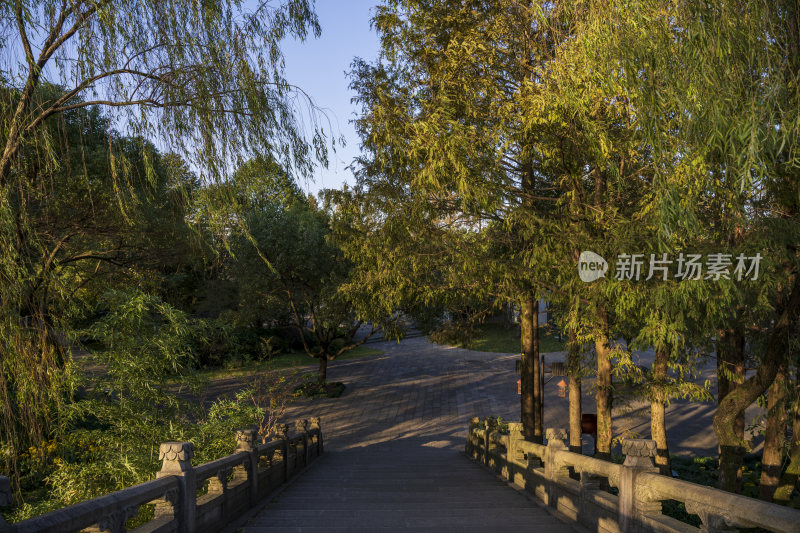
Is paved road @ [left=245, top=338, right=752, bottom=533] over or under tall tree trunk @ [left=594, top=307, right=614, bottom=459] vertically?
under

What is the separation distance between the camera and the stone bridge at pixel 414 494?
3.85 m

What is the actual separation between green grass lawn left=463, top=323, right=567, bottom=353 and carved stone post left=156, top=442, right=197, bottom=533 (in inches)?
1244

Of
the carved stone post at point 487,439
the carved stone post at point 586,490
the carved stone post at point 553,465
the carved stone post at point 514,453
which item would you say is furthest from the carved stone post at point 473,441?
the carved stone post at point 586,490

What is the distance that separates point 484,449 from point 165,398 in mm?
6993

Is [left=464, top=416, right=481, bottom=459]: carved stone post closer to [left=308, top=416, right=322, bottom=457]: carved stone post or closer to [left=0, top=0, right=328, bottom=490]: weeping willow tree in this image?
[left=308, top=416, right=322, bottom=457]: carved stone post

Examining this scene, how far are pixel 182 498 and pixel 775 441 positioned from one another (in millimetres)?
9360

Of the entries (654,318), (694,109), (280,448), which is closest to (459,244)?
(654,318)

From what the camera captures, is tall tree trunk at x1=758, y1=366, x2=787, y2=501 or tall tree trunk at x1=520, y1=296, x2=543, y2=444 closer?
tall tree trunk at x1=758, y1=366, x2=787, y2=501

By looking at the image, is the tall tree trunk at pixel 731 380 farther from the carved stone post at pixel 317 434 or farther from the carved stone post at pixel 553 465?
the carved stone post at pixel 317 434

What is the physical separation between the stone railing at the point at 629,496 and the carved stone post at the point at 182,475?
11.7ft

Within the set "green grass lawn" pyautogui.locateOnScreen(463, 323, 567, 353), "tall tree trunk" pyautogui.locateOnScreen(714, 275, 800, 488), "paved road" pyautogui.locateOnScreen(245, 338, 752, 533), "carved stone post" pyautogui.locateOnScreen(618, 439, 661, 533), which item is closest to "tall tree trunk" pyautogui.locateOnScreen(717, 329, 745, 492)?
"tall tree trunk" pyautogui.locateOnScreen(714, 275, 800, 488)

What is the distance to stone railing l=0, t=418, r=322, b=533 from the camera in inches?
130

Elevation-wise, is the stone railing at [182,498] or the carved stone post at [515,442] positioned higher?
A: the stone railing at [182,498]

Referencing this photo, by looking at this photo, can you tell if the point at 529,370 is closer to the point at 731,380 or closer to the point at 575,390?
the point at 575,390
